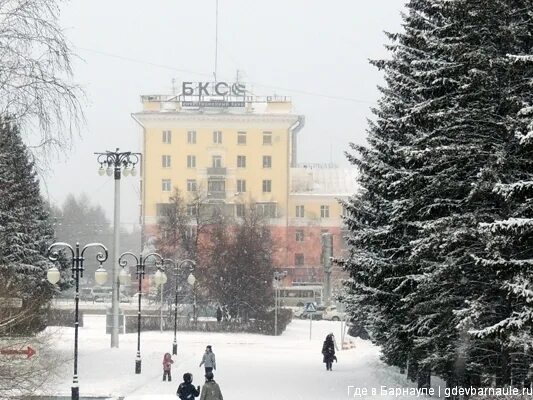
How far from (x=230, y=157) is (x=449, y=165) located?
282 ft

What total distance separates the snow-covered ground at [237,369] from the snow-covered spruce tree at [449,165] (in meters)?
4.22

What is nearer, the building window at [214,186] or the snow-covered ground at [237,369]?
the snow-covered ground at [237,369]

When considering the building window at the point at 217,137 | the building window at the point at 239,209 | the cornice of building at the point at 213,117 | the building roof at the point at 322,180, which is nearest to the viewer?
the building window at the point at 239,209

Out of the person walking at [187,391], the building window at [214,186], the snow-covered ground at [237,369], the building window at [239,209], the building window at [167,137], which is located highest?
the building window at [167,137]

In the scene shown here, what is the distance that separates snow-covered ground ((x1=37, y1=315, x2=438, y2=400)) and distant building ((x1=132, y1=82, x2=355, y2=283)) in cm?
4790

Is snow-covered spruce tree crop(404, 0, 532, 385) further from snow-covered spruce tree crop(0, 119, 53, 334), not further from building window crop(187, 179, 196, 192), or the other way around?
building window crop(187, 179, 196, 192)

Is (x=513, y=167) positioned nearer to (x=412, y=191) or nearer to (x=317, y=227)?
(x=412, y=191)

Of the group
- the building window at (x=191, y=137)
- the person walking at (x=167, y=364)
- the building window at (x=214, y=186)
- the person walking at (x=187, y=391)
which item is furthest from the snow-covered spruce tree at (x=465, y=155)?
the building window at (x=191, y=137)

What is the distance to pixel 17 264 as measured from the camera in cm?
3206

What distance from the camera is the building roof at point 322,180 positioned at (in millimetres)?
107062

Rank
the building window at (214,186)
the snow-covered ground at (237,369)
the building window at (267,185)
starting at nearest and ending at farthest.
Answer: the snow-covered ground at (237,369) → the building window at (214,186) → the building window at (267,185)

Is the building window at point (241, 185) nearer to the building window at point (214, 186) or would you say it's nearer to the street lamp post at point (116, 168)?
the building window at point (214, 186)

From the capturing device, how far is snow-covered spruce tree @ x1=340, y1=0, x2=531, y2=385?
1689cm

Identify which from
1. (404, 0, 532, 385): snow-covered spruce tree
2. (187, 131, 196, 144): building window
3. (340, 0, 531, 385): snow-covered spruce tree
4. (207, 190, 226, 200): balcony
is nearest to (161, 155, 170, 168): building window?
(187, 131, 196, 144): building window
